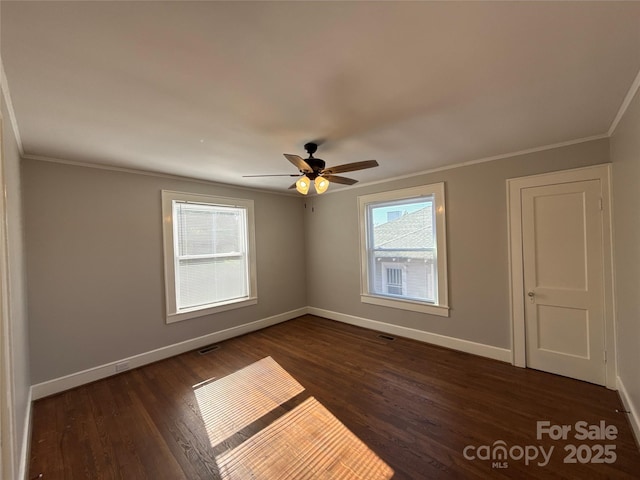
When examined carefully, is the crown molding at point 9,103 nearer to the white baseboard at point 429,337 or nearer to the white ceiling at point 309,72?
the white ceiling at point 309,72

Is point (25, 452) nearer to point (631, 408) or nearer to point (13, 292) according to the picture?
point (13, 292)

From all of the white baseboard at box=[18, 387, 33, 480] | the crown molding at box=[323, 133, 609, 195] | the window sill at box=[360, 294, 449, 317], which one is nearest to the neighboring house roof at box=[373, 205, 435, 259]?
the crown molding at box=[323, 133, 609, 195]

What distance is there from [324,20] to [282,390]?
115 inches

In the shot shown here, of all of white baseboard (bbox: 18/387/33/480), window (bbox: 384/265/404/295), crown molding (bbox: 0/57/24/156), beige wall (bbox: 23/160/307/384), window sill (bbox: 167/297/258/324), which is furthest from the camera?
window (bbox: 384/265/404/295)

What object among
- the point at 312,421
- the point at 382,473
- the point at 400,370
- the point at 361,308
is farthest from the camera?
the point at 361,308

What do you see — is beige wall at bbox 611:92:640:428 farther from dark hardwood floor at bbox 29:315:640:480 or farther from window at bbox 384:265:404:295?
window at bbox 384:265:404:295

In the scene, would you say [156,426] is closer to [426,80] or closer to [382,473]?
[382,473]

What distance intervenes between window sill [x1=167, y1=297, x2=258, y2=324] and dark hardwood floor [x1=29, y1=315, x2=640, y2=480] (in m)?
0.53

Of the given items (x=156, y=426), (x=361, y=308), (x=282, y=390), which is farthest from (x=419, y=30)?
(x=361, y=308)

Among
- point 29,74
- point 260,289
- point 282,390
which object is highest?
point 29,74

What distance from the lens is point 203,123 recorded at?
2016mm

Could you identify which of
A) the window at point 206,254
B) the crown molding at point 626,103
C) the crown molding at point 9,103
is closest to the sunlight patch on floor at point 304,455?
the window at point 206,254

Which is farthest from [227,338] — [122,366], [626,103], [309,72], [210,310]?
[626,103]

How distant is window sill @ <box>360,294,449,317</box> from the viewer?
353 cm
